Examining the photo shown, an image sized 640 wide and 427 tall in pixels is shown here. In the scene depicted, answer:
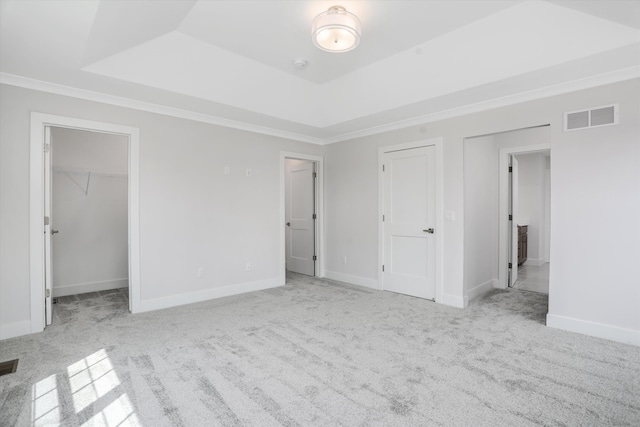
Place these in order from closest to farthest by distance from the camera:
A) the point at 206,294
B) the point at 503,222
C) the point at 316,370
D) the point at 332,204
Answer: the point at 316,370
the point at 206,294
the point at 503,222
the point at 332,204

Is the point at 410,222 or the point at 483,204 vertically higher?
the point at 483,204

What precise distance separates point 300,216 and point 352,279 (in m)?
1.56

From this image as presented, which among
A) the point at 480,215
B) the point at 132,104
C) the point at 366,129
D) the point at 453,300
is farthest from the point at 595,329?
the point at 132,104

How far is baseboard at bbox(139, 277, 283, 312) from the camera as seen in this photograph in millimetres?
3879

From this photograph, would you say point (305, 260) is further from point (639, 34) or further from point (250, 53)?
point (639, 34)

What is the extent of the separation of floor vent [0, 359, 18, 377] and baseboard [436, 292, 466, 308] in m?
4.23

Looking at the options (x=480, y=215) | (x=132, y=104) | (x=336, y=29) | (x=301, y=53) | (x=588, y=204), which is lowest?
(x=480, y=215)

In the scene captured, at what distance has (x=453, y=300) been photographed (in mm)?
4051

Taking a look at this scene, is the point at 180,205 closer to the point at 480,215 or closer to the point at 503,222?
the point at 480,215

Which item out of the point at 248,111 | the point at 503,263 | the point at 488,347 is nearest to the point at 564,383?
the point at 488,347

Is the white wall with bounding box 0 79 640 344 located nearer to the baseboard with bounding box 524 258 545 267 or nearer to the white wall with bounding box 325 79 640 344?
the white wall with bounding box 325 79 640 344

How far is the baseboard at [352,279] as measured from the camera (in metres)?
4.98

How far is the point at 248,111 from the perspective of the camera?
4094mm

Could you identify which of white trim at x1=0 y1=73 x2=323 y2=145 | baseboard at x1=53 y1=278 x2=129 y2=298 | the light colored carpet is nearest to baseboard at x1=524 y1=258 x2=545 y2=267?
the light colored carpet
